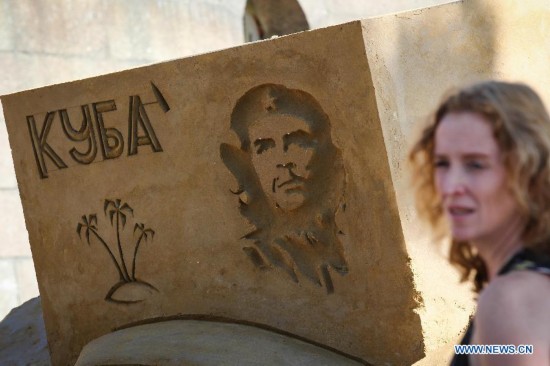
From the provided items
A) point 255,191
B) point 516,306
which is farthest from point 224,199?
point 516,306

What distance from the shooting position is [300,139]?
12.0 ft

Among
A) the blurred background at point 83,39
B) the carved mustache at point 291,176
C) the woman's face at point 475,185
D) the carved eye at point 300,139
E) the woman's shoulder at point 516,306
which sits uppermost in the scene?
the blurred background at point 83,39

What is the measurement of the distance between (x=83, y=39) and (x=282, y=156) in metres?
2.98

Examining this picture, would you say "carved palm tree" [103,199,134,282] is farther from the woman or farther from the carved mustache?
the woman

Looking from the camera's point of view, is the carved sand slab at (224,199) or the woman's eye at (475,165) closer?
the woman's eye at (475,165)

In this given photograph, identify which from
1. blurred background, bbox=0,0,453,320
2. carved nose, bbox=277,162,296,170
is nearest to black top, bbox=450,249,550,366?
carved nose, bbox=277,162,296,170

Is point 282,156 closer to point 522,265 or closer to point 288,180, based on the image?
point 288,180

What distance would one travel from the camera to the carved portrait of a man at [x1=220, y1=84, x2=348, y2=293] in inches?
143

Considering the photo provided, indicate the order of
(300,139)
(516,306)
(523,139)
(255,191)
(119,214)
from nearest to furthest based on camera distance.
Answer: (516,306)
(523,139)
(300,139)
(255,191)
(119,214)

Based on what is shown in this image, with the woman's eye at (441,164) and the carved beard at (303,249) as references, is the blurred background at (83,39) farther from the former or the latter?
the woman's eye at (441,164)

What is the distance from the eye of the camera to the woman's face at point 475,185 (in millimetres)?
1476

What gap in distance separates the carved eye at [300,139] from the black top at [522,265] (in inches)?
86.3

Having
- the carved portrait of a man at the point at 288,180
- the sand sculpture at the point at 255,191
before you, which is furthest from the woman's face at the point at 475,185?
the carved portrait of a man at the point at 288,180

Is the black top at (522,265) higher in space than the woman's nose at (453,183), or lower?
lower
